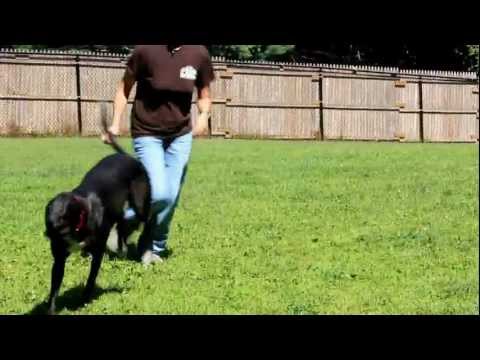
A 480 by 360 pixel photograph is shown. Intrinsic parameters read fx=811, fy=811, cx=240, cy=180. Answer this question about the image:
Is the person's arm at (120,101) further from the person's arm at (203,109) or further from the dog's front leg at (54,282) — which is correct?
the dog's front leg at (54,282)

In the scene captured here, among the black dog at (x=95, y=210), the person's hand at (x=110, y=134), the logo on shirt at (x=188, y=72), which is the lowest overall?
the black dog at (x=95, y=210)

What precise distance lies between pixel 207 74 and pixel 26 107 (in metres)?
15.9

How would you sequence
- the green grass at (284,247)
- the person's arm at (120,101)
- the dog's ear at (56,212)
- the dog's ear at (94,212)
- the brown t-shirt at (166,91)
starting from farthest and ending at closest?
the person's arm at (120,101) < the brown t-shirt at (166,91) < the green grass at (284,247) < the dog's ear at (94,212) < the dog's ear at (56,212)

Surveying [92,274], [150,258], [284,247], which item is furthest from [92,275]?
[284,247]

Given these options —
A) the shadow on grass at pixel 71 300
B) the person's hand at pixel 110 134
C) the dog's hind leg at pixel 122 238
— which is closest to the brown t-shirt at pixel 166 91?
the person's hand at pixel 110 134

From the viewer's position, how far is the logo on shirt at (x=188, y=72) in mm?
6141

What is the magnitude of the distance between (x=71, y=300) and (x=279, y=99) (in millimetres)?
19038

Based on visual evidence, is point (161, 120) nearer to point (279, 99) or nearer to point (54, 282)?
point (54, 282)

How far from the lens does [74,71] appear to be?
21688 mm

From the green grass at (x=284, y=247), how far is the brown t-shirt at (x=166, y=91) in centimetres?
109

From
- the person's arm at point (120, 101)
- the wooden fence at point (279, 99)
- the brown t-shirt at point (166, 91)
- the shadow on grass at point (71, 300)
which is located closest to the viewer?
the shadow on grass at point (71, 300)

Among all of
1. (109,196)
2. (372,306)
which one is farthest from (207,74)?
(372,306)

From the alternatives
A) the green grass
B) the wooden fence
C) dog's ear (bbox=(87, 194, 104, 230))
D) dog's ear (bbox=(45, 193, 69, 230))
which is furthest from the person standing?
the wooden fence
